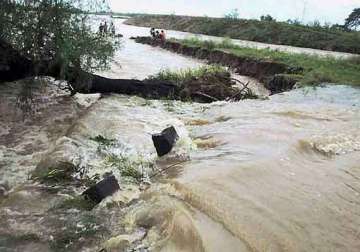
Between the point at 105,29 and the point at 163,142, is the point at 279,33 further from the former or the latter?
the point at 163,142

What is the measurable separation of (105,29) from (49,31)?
1.81 meters

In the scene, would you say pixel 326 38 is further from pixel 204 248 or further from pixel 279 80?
pixel 204 248

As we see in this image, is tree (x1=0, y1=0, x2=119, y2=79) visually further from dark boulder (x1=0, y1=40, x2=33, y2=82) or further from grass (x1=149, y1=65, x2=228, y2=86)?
grass (x1=149, y1=65, x2=228, y2=86)

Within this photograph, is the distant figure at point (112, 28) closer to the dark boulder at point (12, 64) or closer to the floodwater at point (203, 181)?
the floodwater at point (203, 181)

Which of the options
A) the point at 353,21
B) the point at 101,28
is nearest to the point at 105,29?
the point at 101,28

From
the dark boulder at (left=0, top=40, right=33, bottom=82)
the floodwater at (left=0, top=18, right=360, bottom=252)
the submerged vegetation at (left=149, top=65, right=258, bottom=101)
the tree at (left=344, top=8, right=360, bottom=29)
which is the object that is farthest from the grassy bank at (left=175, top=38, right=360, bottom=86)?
the tree at (left=344, top=8, right=360, bottom=29)

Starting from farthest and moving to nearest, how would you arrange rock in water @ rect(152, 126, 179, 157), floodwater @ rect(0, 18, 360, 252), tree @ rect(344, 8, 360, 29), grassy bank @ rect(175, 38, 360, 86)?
tree @ rect(344, 8, 360, 29), grassy bank @ rect(175, 38, 360, 86), rock in water @ rect(152, 126, 179, 157), floodwater @ rect(0, 18, 360, 252)

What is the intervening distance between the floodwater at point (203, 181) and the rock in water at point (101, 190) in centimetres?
11

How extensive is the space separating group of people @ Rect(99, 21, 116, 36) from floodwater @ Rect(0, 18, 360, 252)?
77.9 inches

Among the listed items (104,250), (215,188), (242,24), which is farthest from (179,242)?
(242,24)

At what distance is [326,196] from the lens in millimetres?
6086

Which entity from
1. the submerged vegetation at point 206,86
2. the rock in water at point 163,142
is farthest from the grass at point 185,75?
the rock in water at point 163,142

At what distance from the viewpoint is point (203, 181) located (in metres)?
6.13

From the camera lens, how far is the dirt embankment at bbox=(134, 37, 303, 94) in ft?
59.2
